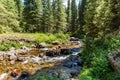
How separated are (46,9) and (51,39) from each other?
16882 millimetres

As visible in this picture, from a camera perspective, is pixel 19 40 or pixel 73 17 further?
pixel 73 17

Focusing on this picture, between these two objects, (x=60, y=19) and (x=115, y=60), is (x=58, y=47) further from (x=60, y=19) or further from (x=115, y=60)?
(x=60, y=19)

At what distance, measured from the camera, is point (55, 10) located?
212ft

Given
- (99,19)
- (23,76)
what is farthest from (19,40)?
(23,76)

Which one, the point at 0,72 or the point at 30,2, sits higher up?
the point at 30,2

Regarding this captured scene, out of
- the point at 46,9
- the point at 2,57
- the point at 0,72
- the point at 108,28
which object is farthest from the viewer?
the point at 46,9

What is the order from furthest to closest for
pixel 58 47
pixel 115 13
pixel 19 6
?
1. pixel 19 6
2. pixel 58 47
3. pixel 115 13

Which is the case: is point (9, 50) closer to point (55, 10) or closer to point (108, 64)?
point (108, 64)

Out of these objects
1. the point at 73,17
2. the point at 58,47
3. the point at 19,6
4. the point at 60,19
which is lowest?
the point at 58,47

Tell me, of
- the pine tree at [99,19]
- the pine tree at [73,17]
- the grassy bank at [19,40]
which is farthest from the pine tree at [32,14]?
the pine tree at [99,19]

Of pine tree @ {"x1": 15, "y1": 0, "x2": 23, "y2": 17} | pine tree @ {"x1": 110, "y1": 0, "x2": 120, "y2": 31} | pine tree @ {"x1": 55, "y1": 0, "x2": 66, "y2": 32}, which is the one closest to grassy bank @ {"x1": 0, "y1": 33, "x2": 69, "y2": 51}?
pine tree @ {"x1": 110, "y1": 0, "x2": 120, "y2": 31}

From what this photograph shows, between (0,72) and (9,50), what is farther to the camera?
(9,50)

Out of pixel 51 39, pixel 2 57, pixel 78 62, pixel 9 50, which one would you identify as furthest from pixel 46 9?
pixel 78 62

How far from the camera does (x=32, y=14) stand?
52.8 meters
